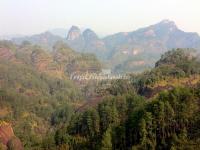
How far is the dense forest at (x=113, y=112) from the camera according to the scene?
55938 millimetres

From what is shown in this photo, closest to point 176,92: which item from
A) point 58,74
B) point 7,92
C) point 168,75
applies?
point 168,75

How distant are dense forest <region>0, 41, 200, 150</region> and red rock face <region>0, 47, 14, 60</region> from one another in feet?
79.6

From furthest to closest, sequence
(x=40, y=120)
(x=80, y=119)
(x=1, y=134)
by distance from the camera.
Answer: (x=40, y=120) → (x=1, y=134) → (x=80, y=119)

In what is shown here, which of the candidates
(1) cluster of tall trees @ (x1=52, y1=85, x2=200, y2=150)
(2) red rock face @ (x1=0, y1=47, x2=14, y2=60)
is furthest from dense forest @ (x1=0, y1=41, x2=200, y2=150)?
(2) red rock face @ (x1=0, y1=47, x2=14, y2=60)

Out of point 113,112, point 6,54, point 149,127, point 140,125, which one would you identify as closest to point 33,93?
Result: point 6,54

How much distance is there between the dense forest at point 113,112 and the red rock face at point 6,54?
79.6 feet

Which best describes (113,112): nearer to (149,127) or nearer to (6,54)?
(149,127)

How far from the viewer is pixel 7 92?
11956cm

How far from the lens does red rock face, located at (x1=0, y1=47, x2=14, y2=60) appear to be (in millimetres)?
186438

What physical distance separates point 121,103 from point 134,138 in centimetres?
1551

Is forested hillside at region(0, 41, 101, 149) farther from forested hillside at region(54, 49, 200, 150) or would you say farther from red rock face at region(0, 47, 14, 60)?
forested hillside at region(54, 49, 200, 150)

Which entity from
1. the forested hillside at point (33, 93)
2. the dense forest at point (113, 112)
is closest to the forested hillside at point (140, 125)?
the dense forest at point (113, 112)

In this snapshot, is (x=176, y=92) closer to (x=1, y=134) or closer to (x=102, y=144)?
(x=102, y=144)

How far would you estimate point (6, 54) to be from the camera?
191750 millimetres
